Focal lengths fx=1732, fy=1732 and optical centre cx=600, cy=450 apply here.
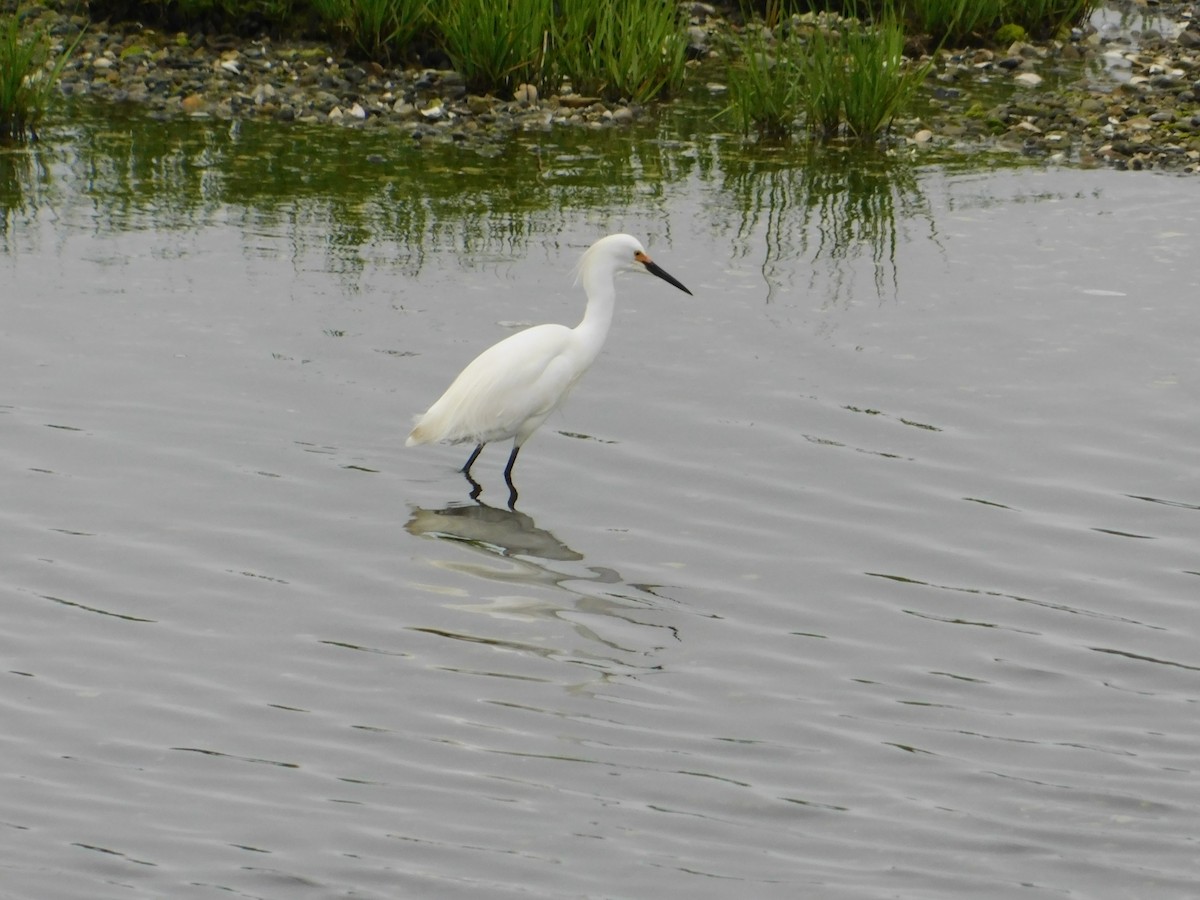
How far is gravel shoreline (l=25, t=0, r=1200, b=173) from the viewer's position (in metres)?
14.4

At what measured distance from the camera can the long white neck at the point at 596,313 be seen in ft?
28.2

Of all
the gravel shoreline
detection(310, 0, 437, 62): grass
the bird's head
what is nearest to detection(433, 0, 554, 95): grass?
the gravel shoreline

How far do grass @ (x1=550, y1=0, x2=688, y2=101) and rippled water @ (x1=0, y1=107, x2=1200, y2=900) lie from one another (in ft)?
9.82

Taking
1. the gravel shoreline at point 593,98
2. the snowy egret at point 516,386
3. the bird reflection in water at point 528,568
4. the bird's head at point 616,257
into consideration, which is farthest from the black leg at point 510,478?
the gravel shoreline at point 593,98

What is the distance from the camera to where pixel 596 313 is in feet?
28.4

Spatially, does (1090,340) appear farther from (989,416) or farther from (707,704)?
(707,704)

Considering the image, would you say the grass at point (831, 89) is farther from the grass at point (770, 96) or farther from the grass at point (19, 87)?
the grass at point (19, 87)

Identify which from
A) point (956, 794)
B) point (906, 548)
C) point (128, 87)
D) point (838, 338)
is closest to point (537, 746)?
point (956, 794)

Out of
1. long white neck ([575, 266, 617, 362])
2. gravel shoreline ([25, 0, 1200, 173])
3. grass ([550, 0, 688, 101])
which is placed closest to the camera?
long white neck ([575, 266, 617, 362])

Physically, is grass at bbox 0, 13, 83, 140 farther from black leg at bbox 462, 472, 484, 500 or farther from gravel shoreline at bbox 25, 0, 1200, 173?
black leg at bbox 462, 472, 484, 500

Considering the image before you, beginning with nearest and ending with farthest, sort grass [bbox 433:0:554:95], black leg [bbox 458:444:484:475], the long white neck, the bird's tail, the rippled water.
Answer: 1. the rippled water
2. the bird's tail
3. black leg [bbox 458:444:484:475]
4. the long white neck
5. grass [bbox 433:0:554:95]

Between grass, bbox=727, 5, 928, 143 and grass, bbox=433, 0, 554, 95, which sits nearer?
grass, bbox=727, 5, 928, 143

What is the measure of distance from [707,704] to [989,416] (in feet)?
11.5

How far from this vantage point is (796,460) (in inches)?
323
